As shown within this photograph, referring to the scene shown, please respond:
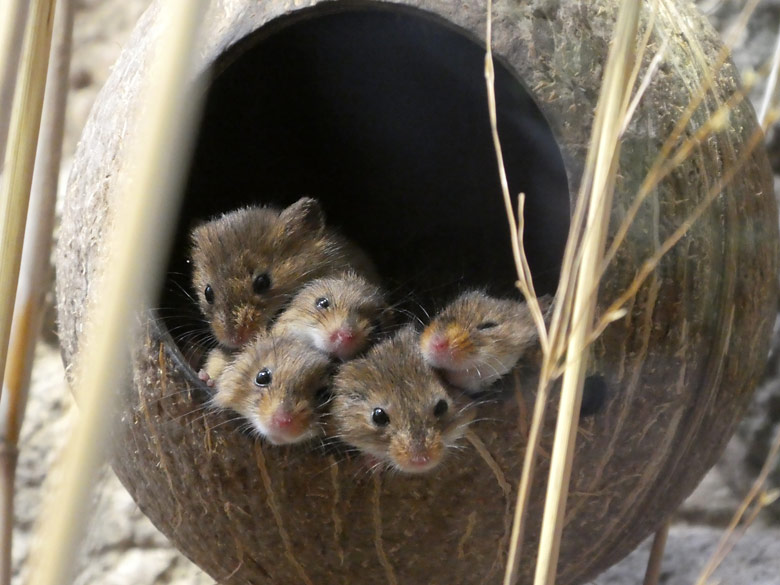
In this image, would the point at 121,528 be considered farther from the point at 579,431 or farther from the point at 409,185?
the point at 579,431

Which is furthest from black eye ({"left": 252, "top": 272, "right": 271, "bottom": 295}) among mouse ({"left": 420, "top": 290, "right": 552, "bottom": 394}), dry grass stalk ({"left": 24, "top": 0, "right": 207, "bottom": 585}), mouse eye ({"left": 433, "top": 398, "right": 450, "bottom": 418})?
dry grass stalk ({"left": 24, "top": 0, "right": 207, "bottom": 585})

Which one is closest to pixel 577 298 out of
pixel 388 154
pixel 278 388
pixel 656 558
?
pixel 278 388

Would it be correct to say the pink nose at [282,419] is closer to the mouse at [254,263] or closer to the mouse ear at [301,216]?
the mouse at [254,263]

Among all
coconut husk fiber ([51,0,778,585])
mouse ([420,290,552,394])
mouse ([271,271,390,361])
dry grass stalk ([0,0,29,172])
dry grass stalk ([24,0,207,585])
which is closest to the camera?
dry grass stalk ([24,0,207,585])

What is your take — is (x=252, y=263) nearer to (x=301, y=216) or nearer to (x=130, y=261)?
(x=301, y=216)

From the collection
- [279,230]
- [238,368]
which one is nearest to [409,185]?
[279,230]

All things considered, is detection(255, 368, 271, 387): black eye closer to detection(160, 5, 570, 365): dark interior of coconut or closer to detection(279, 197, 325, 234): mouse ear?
detection(160, 5, 570, 365): dark interior of coconut
